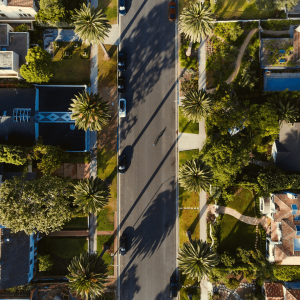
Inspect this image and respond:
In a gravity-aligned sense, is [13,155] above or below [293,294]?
above

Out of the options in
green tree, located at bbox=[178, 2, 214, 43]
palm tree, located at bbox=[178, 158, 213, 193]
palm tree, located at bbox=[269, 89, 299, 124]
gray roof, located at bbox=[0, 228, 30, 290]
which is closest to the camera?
green tree, located at bbox=[178, 2, 214, 43]

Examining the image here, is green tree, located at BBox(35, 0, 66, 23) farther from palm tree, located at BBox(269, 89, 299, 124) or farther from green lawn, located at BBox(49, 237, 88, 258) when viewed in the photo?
palm tree, located at BBox(269, 89, 299, 124)

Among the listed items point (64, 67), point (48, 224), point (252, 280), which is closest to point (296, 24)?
point (64, 67)

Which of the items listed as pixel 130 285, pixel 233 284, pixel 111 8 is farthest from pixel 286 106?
pixel 130 285

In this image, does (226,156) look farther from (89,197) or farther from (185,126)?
(89,197)

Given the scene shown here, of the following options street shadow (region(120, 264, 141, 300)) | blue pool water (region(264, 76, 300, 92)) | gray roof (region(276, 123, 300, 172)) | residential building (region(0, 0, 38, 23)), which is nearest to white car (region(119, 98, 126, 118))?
residential building (region(0, 0, 38, 23))

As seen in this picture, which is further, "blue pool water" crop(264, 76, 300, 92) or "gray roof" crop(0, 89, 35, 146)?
"blue pool water" crop(264, 76, 300, 92)
